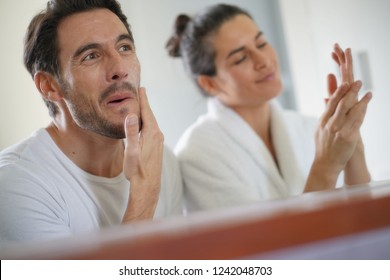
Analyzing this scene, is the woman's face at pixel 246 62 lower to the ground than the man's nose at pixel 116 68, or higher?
higher

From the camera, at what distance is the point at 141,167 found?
0.67 metres

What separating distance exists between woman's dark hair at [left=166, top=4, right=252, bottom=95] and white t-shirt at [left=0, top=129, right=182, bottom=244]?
397 millimetres

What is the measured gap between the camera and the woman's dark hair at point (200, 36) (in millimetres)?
1012

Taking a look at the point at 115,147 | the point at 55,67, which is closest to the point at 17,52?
the point at 55,67

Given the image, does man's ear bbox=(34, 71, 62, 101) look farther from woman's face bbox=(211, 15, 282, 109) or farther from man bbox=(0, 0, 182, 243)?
woman's face bbox=(211, 15, 282, 109)

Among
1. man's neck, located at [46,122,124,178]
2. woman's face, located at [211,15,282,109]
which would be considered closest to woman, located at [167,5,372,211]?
woman's face, located at [211,15,282,109]

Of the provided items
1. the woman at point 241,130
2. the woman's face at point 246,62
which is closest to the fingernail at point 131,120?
the woman at point 241,130

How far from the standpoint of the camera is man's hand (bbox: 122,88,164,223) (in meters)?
0.65

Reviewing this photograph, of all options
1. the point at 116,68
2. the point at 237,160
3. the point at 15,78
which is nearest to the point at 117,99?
the point at 116,68

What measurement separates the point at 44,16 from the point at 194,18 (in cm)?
45

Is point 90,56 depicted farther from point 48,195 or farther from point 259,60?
point 259,60

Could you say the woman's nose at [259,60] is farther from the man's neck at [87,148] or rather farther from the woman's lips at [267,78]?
the man's neck at [87,148]

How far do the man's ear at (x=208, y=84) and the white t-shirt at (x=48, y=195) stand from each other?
0.40 meters

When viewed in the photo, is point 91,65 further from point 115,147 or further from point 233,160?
point 233,160
